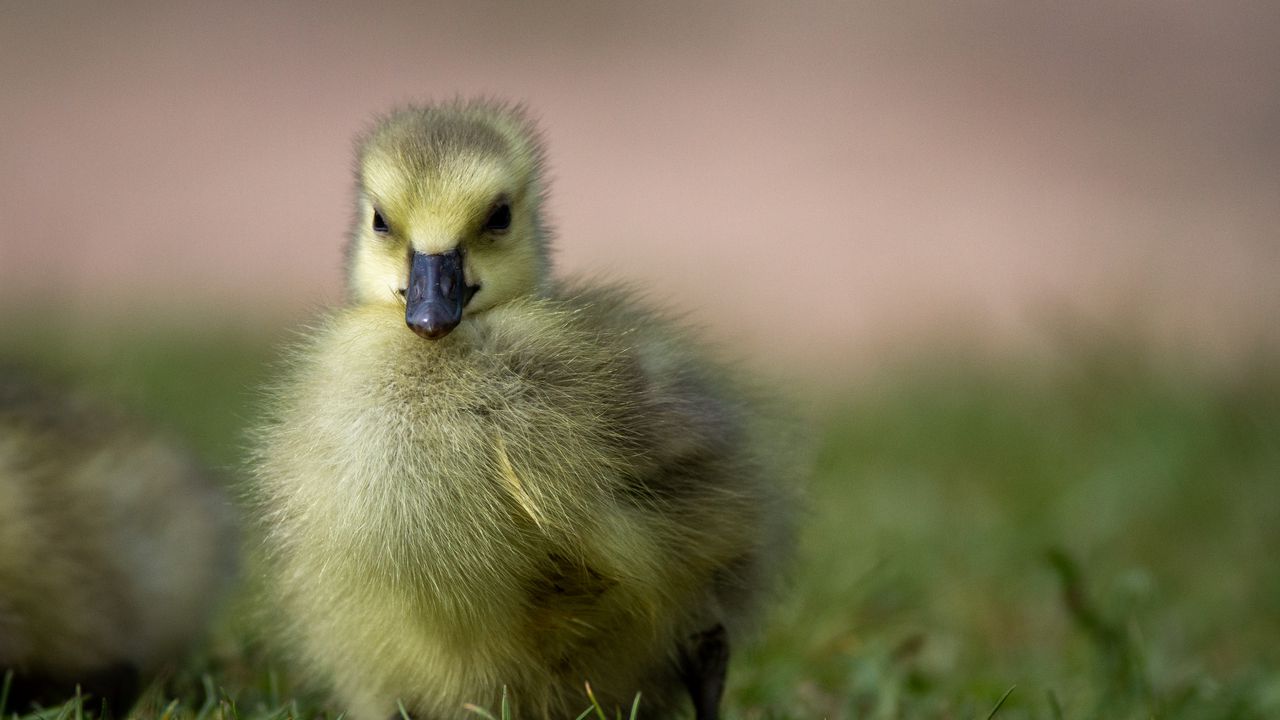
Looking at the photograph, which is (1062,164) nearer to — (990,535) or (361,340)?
(990,535)

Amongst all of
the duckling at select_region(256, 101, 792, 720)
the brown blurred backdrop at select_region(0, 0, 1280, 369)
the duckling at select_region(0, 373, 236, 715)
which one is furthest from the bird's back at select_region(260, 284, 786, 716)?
the brown blurred backdrop at select_region(0, 0, 1280, 369)

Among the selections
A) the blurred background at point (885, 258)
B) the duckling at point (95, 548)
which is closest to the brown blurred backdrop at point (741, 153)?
the blurred background at point (885, 258)

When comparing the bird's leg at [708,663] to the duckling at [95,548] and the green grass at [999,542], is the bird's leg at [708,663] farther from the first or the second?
the duckling at [95,548]

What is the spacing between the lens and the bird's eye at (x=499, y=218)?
2.46 meters

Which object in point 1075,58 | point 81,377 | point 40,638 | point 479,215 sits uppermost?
point 1075,58

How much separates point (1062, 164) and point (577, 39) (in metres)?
3.17

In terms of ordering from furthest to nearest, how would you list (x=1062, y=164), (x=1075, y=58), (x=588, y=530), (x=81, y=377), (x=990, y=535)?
(x=1075, y=58) < (x=1062, y=164) < (x=990, y=535) < (x=81, y=377) < (x=588, y=530)

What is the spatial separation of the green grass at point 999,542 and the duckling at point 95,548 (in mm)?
122

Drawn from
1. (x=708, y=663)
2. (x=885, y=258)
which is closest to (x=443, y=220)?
→ (x=708, y=663)

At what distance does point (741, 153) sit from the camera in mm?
8477

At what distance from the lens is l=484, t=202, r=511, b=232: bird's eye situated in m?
2.46

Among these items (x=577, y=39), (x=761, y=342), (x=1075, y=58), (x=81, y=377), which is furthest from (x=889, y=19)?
(x=81, y=377)

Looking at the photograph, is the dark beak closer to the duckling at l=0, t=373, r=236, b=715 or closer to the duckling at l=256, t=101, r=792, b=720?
the duckling at l=256, t=101, r=792, b=720

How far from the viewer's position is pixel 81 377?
367 centimetres
